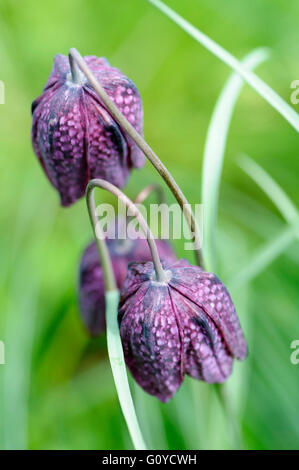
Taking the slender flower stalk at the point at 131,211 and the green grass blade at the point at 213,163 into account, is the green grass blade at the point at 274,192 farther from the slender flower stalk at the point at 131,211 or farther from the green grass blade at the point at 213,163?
the slender flower stalk at the point at 131,211

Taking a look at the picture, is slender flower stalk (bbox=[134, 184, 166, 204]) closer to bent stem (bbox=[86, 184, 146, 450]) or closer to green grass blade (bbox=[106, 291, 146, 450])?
bent stem (bbox=[86, 184, 146, 450])

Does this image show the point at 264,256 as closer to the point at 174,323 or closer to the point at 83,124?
the point at 174,323

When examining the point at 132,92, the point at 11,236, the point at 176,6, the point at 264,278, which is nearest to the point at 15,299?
the point at 11,236

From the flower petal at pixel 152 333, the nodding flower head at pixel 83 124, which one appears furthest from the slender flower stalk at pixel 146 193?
the flower petal at pixel 152 333

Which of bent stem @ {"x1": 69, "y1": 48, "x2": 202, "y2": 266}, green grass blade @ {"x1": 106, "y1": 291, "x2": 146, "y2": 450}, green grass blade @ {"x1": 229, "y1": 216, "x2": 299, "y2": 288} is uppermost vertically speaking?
bent stem @ {"x1": 69, "y1": 48, "x2": 202, "y2": 266}

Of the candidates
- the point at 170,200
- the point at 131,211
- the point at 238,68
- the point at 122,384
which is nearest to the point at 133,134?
Answer: the point at 131,211

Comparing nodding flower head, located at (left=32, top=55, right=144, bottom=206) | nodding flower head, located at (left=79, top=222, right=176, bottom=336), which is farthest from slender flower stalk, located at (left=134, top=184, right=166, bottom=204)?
nodding flower head, located at (left=32, top=55, right=144, bottom=206)

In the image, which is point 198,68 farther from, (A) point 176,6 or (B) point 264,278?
(B) point 264,278
